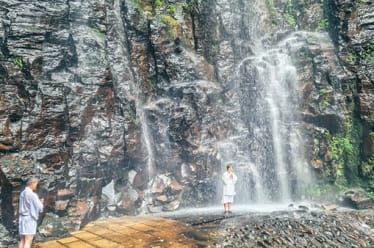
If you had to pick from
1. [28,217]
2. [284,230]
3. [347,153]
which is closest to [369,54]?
[347,153]

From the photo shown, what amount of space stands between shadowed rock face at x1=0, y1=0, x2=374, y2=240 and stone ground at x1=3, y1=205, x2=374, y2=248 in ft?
5.22

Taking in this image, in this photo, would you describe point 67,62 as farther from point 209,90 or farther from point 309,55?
point 309,55

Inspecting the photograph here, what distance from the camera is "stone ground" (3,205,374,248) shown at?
9.58 m

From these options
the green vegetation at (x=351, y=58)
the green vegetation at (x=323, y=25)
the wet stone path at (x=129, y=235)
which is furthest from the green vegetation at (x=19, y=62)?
the green vegetation at (x=323, y=25)

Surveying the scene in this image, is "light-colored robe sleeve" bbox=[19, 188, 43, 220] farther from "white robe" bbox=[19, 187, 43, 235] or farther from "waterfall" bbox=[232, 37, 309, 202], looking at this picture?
"waterfall" bbox=[232, 37, 309, 202]

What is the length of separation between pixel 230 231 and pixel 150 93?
31.1 feet

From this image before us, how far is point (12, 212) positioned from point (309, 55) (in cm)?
1710

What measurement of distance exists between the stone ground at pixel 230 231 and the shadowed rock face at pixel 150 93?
5.22 feet

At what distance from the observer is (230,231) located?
10.5m

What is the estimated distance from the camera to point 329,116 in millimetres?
18188

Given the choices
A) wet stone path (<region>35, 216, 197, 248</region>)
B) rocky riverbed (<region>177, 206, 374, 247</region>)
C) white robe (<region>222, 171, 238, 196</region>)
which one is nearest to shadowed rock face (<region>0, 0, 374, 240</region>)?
wet stone path (<region>35, 216, 197, 248</region>)

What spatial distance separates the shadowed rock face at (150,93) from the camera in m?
11.9

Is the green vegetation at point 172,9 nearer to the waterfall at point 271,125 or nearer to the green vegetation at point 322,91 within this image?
the waterfall at point 271,125

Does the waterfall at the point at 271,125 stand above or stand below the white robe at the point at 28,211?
above
